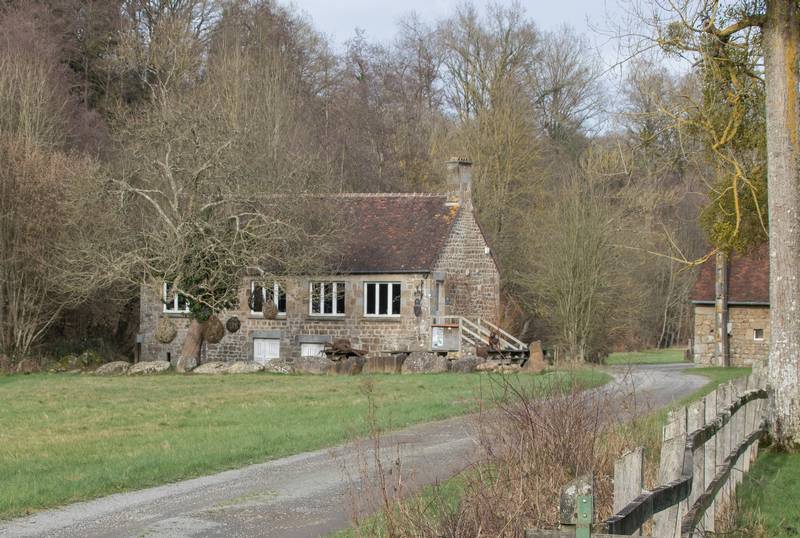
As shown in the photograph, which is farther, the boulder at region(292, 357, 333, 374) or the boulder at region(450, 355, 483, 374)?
the boulder at region(292, 357, 333, 374)

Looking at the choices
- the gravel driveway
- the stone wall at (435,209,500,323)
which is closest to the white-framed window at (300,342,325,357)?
the stone wall at (435,209,500,323)

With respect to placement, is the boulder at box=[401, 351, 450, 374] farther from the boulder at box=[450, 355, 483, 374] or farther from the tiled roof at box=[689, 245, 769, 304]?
the tiled roof at box=[689, 245, 769, 304]

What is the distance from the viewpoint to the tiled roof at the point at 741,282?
1700 inches

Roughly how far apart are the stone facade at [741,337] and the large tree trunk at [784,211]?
91.8 ft

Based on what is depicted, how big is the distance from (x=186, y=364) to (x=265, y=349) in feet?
20.0

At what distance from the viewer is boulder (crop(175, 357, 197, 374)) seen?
119ft

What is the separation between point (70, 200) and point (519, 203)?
23683mm

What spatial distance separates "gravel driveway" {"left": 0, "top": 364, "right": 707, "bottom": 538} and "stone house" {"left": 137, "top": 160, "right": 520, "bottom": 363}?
25.0 metres

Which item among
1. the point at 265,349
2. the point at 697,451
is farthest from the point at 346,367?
the point at 697,451

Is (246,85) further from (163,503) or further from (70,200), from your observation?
(163,503)

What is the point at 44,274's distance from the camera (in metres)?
37.1

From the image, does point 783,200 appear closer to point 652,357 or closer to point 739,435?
point 739,435

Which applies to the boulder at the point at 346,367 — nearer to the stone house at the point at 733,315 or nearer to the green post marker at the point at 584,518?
the stone house at the point at 733,315

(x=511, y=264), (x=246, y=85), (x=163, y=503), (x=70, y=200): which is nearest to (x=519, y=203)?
(x=511, y=264)
